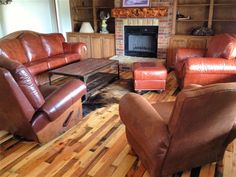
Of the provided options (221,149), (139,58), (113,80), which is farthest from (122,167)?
(139,58)

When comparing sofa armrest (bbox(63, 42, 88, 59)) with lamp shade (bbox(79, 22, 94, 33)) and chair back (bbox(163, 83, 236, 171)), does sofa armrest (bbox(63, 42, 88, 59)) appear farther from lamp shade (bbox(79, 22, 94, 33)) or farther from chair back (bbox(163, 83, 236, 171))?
chair back (bbox(163, 83, 236, 171))

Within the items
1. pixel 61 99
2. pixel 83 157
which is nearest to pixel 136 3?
pixel 61 99

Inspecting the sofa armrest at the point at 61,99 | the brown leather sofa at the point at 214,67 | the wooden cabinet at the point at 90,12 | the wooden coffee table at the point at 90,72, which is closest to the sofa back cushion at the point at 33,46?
the wooden coffee table at the point at 90,72

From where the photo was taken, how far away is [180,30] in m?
5.23

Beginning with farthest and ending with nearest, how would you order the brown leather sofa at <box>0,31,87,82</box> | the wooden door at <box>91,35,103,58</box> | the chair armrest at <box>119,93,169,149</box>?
the wooden door at <box>91,35,103,58</box> < the brown leather sofa at <box>0,31,87,82</box> < the chair armrest at <box>119,93,169,149</box>

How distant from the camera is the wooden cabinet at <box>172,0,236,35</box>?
462 centimetres

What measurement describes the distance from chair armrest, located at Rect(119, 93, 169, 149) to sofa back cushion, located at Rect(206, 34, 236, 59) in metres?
2.11

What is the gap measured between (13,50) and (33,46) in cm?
46

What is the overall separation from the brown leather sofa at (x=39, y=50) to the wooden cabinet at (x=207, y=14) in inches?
91.4

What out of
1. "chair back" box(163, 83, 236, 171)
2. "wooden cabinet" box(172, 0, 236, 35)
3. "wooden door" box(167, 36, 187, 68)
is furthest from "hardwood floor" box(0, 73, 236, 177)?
"wooden cabinet" box(172, 0, 236, 35)

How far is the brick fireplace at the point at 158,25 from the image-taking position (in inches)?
192

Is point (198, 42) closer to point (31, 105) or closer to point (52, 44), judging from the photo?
point (52, 44)

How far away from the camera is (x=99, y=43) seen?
578 centimetres

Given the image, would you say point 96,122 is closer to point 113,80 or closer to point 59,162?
point 59,162
